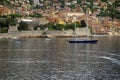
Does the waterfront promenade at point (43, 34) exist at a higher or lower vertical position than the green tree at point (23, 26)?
lower

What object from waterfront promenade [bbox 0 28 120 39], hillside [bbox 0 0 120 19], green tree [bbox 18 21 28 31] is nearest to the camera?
waterfront promenade [bbox 0 28 120 39]

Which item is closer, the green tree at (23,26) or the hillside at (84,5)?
the green tree at (23,26)

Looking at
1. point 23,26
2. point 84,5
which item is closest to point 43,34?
point 23,26

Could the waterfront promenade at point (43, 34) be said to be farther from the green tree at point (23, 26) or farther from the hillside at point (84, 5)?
the hillside at point (84, 5)

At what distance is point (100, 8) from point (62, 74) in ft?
432

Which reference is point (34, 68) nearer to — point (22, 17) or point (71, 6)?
point (22, 17)

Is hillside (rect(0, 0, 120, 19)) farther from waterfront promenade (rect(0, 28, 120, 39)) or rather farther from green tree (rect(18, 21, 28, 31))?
waterfront promenade (rect(0, 28, 120, 39))

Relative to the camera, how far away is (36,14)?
13662 centimetres

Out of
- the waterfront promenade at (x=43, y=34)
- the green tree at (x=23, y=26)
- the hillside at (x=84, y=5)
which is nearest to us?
the waterfront promenade at (x=43, y=34)

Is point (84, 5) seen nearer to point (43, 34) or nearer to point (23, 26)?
point (23, 26)

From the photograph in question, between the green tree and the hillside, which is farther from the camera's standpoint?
the hillside

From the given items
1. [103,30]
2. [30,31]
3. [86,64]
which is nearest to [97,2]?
[103,30]

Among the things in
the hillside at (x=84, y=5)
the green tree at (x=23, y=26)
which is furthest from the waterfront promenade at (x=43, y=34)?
the hillside at (x=84, y=5)

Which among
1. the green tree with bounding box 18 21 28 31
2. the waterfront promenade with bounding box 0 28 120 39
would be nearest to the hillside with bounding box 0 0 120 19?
the green tree with bounding box 18 21 28 31
